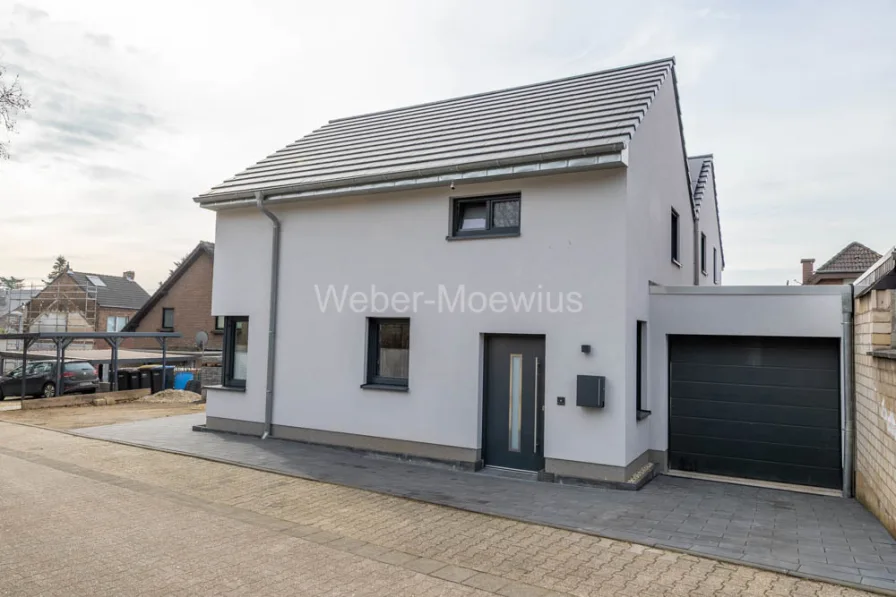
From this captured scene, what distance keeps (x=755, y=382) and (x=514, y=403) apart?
3.70 m

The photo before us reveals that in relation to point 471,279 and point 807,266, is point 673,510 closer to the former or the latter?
point 471,279

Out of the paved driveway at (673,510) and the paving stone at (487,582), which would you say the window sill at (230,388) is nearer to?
the paved driveway at (673,510)

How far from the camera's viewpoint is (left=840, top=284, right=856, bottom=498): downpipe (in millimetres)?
8250

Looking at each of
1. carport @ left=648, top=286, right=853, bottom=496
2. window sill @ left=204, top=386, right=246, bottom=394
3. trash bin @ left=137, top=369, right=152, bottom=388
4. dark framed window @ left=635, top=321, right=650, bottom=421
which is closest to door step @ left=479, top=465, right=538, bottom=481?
dark framed window @ left=635, top=321, right=650, bottom=421

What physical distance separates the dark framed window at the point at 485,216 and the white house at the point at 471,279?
35 mm

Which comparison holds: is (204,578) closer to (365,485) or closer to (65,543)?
(65,543)

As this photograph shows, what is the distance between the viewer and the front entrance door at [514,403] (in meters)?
8.73

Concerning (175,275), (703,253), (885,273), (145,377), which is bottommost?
(145,377)

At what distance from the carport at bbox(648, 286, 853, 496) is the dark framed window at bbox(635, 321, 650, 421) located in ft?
0.69

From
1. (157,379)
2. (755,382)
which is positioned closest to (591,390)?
(755,382)

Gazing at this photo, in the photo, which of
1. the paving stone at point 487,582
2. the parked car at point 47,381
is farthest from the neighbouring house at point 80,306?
the paving stone at point 487,582

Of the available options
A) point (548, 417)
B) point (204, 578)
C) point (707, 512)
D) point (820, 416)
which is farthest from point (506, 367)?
point (204, 578)

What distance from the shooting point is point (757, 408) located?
9.00 metres

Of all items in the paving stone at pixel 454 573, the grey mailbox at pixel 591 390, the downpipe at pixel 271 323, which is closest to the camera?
the paving stone at pixel 454 573
